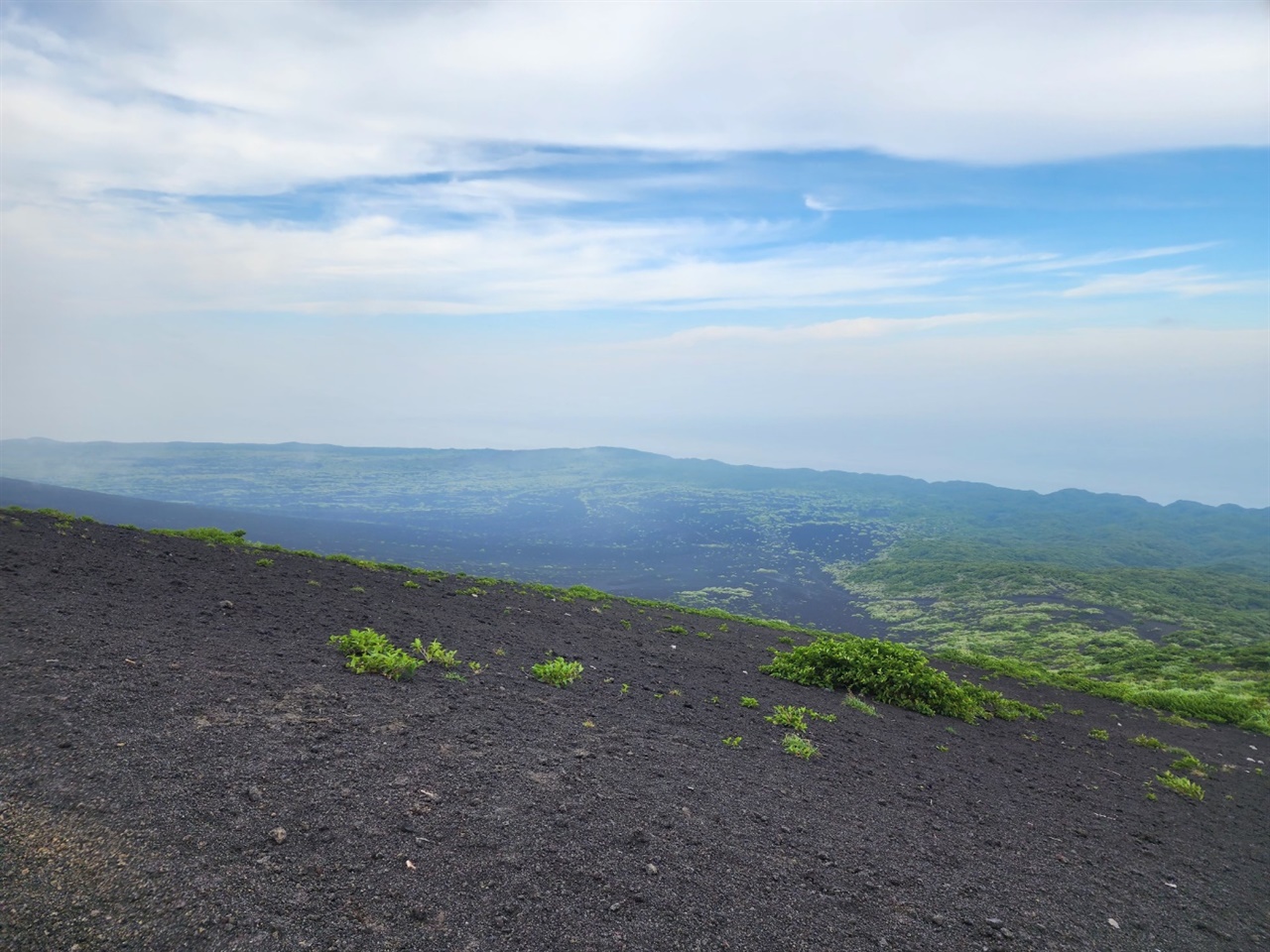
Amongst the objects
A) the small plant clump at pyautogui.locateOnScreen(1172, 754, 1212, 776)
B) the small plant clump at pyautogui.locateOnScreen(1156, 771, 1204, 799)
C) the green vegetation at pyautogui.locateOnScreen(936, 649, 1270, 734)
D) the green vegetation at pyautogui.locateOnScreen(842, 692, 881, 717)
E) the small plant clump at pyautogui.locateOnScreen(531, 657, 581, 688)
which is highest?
the small plant clump at pyautogui.locateOnScreen(531, 657, 581, 688)

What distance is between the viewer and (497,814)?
643 cm

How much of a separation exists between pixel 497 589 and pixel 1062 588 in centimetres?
9980

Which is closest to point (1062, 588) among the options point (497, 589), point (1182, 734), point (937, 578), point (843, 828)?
point (937, 578)

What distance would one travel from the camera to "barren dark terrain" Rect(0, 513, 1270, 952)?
16.1 ft

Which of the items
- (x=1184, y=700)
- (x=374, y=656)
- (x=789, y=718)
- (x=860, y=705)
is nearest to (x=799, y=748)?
(x=789, y=718)

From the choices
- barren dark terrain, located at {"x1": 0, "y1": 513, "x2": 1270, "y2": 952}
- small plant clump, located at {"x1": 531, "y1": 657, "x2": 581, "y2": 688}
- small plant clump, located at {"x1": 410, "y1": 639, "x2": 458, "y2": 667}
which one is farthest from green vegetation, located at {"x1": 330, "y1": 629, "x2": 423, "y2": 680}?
small plant clump, located at {"x1": 531, "y1": 657, "x2": 581, "y2": 688}

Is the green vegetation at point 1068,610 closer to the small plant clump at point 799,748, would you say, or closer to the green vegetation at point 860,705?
the green vegetation at point 860,705

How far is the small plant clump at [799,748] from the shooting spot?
10258 mm

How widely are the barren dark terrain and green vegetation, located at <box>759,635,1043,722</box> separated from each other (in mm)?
1901

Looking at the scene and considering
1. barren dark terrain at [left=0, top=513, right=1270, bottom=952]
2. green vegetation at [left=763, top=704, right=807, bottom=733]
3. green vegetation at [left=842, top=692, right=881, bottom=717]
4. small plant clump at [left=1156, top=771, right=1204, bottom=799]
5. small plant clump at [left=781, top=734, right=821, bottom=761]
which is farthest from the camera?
green vegetation at [left=842, top=692, right=881, bottom=717]

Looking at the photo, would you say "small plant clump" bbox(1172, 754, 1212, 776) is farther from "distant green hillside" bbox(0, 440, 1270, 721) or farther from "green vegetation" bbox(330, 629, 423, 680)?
"distant green hillside" bbox(0, 440, 1270, 721)

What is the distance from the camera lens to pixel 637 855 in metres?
6.26

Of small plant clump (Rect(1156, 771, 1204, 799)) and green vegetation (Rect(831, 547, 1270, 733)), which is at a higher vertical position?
small plant clump (Rect(1156, 771, 1204, 799))

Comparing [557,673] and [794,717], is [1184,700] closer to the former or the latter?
[794,717]
